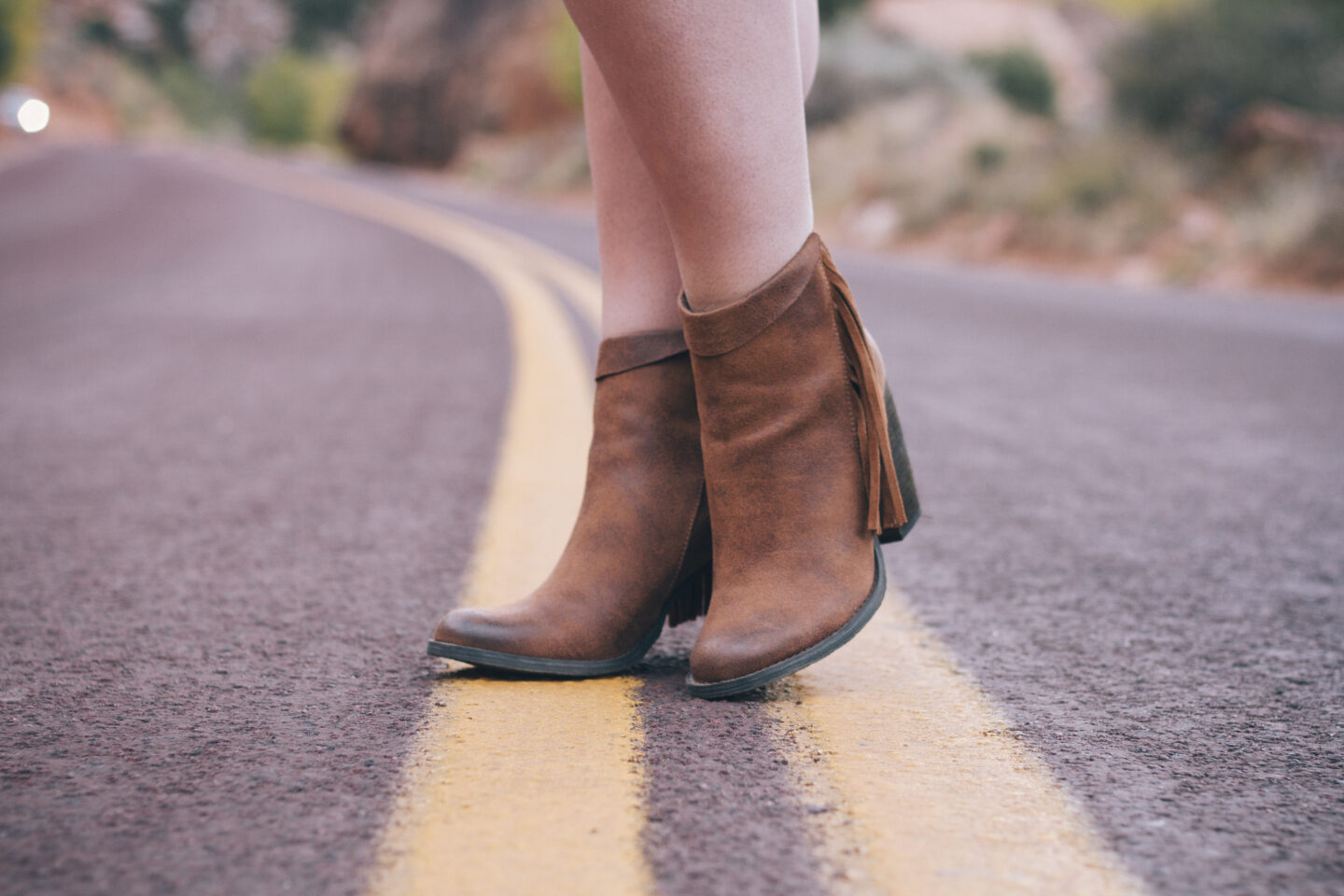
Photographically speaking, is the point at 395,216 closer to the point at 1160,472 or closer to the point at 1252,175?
the point at 1252,175

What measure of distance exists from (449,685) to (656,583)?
0.87ft

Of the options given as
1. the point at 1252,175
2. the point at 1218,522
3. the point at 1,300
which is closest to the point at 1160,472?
the point at 1218,522

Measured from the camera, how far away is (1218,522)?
6.32 feet

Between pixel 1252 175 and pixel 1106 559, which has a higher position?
pixel 1252 175

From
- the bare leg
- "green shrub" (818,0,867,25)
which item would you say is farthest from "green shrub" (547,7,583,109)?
the bare leg

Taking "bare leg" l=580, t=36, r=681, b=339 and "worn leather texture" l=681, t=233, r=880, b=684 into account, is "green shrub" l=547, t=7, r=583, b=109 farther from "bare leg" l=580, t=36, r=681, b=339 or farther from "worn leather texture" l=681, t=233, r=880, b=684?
"worn leather texture" l=681, t=233, r=880, b=684

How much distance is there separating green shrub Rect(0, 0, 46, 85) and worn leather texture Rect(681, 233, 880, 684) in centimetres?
3804

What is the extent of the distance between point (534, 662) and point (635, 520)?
20cm

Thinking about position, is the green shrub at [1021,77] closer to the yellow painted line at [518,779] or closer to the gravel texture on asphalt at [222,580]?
the gravel texture on asphalt at [222,580]

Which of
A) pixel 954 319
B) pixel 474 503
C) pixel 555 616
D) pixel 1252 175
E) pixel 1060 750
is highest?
pixel 1252 175

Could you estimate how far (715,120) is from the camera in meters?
1.19

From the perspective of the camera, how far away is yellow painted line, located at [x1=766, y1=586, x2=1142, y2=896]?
819mm

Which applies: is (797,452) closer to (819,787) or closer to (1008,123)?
(819,787)

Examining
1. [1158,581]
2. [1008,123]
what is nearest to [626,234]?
[1158,581]
